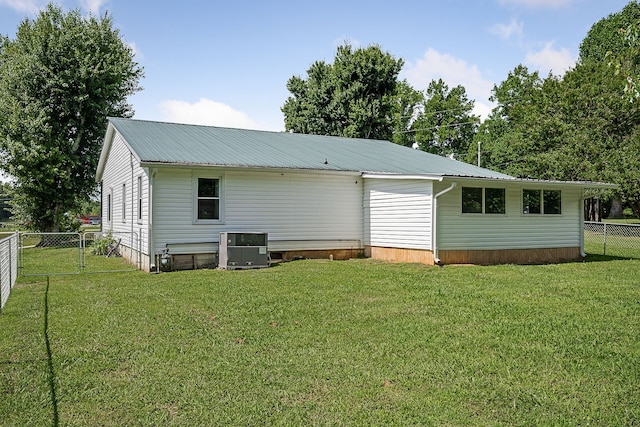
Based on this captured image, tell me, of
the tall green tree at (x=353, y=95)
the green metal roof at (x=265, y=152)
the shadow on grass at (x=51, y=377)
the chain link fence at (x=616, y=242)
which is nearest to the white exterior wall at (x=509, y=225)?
the green metal roof at (x=265, y=152)

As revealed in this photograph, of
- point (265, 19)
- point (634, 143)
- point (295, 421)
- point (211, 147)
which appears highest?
point (265, 19)

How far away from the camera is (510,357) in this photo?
5465 mm

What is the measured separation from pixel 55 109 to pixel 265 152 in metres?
15.3

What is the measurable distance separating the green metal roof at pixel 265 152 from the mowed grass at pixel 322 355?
5.27 metres

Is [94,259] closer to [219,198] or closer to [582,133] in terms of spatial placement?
[219,198]

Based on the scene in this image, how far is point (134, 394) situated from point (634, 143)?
105 ft

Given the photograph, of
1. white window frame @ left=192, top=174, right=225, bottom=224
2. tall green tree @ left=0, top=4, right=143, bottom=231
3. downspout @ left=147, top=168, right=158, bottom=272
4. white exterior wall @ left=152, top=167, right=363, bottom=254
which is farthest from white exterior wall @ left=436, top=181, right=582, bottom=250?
tall green tree @ left=0, top=4, right=143, bottom=231

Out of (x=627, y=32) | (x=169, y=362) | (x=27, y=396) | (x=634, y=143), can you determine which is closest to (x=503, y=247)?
(x=627, y=32)

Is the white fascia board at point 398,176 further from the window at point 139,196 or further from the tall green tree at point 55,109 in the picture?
the tall green tree at point 55,109

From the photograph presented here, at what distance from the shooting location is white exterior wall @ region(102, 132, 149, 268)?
1397 cm

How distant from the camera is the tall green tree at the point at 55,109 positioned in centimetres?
2409

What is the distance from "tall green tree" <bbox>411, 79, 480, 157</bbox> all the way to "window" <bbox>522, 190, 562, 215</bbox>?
36.1m

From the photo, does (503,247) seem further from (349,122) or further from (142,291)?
(349,122)

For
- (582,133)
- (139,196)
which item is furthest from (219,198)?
(582,133)
